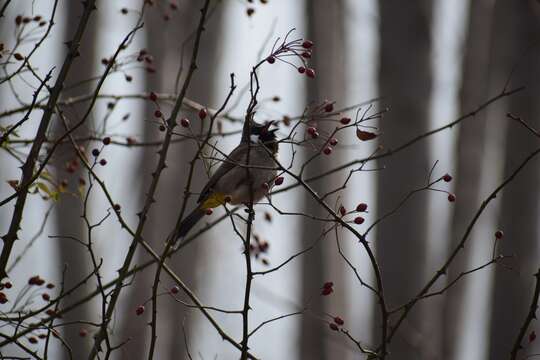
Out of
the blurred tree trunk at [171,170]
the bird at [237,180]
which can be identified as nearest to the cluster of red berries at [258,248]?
the bird at [237,180]

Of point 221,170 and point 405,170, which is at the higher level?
point 405,170

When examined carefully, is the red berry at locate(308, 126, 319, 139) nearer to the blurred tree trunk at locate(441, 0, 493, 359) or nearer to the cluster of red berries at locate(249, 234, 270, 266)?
the cluster of red berries at locate(249, 234, 270, 266)

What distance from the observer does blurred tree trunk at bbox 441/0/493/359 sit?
7316 mm

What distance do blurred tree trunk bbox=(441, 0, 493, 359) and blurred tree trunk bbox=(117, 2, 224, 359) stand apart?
357cm

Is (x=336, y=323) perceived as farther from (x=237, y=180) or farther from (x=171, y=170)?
(x=171, y=170)

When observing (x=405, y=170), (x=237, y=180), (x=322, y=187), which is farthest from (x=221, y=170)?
(x=322, y=187)

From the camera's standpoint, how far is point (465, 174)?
7.50 meters

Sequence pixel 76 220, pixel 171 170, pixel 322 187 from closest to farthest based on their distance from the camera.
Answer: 1. pixel 322 187
2. pixel 76 220
3. pixel 171 170

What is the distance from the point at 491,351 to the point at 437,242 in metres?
1.53

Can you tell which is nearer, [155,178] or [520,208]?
→ [155,178]

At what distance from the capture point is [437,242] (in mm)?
8094

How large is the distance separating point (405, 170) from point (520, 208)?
1128mm

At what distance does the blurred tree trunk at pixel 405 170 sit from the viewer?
7.28 meters

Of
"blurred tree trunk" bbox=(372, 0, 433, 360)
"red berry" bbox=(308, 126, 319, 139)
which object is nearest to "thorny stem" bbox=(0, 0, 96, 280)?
"red berry" bbox=(308, 126, 319, 139)
